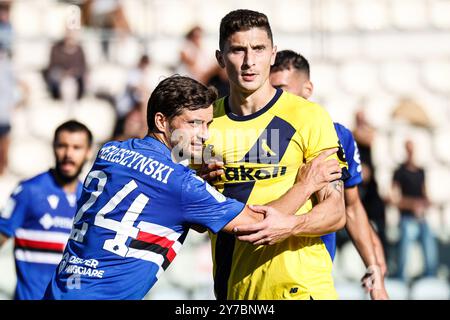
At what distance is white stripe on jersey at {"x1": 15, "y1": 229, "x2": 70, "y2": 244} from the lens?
7.68 meters

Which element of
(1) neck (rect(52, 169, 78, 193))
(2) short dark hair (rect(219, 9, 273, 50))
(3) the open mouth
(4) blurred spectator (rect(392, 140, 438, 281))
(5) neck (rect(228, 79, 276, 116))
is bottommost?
(4) blurred spectator (rect(392, 140, 438, 281))

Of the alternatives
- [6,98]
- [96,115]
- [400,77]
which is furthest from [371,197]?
[6,98]

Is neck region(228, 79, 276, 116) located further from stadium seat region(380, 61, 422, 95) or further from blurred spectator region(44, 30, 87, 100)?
stadium seat region(380, 61, 422, 95)

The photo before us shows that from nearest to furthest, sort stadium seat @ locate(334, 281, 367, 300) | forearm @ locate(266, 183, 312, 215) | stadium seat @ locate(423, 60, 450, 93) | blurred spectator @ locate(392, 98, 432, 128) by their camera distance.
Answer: forearm @ locate(266, 183, 312, 215) < stadium seat @ locate(334, 281, 367, 300) < blurred spectator @ locate(392, 98, 432, 128) < stadium seat @ locate(423, 60, 450, 93)

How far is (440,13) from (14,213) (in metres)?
7.27

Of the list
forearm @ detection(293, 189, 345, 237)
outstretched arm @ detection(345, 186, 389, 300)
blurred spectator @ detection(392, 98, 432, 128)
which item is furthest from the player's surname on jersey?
blurred spectator @ detection(392, 98, 432, 128)

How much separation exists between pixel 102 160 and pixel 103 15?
723 cm

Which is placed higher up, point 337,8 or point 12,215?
point 337,8

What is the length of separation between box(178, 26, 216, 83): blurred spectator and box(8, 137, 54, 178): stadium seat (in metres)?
1.96

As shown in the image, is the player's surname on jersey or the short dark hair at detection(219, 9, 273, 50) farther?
the short dark hair at detection(219, 9, 273, 50)

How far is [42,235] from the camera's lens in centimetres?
771
